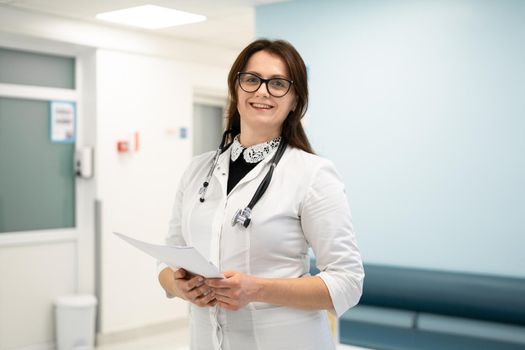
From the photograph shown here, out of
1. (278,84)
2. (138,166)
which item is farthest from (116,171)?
(278,84)

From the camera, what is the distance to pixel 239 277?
1.54 metres

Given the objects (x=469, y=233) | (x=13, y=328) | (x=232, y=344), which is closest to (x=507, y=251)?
(x=469, y=233)

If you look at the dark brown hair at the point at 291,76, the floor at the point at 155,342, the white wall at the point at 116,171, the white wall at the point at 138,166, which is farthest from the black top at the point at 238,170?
the white wall at the point at 138,166

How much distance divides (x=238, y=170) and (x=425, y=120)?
2714 millimetres

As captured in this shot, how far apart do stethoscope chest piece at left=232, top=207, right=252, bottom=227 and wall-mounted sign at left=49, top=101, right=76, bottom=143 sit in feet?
13.8

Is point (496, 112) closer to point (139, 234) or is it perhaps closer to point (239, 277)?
point (239, 277)

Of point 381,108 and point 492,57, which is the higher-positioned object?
point 492,57

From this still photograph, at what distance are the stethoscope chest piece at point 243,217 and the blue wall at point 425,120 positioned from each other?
2820 mm

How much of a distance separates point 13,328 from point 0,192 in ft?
3.68

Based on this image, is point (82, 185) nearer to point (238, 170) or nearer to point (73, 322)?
point (73, 322)

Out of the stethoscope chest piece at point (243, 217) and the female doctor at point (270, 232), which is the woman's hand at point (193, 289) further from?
the stethoscope chest piece at point (243, 217)

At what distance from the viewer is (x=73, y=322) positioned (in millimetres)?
5227

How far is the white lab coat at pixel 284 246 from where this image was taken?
1.63 meters

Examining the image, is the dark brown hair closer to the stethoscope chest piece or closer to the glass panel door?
the stethoscope chest piece
